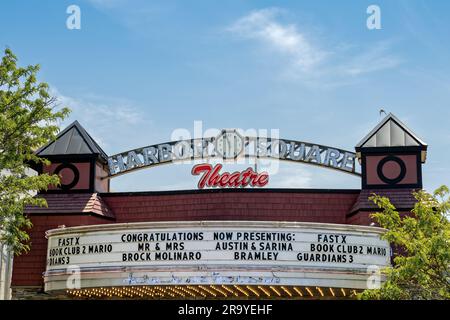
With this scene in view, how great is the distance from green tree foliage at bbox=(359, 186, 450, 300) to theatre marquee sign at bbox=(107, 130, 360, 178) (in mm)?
11020

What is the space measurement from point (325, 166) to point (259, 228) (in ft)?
25.2

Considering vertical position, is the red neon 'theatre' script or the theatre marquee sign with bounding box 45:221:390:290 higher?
the red neon 'theatre' script

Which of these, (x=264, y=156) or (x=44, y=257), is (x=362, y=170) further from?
(x=44, y=257)

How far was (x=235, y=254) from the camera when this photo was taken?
2880 centimetres

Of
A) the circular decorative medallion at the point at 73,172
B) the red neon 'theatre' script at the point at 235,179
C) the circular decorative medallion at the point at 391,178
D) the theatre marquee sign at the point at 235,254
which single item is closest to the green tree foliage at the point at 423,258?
the theatre marquee sign at the point at 235,254

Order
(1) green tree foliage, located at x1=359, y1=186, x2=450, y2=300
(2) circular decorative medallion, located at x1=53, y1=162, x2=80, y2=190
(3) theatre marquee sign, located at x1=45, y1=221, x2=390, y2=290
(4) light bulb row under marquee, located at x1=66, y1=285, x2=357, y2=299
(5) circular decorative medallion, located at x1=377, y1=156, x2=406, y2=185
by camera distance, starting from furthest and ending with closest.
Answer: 1. (2) circular decorative medallion, located at x1=53, y1=162, x2=80, y2=190
2. (5) circular decorative medallion, located at x1=377, y1=156, x2=406, y2=185
3. (4) light bulb row under marquee, located at x1=66, y1=285, x2=357, y2=299
4. (3) theatre marquee sign, located at x1=45, y1=221, x2=390, y2=290
5. (1) green tree foliage, located at x1=359, y1=186, x2=450, y2=300

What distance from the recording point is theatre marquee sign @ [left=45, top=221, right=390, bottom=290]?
94.2 ft

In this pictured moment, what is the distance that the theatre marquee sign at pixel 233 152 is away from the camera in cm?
3547

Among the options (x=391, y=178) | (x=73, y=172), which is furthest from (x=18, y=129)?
(x=391, y=178)

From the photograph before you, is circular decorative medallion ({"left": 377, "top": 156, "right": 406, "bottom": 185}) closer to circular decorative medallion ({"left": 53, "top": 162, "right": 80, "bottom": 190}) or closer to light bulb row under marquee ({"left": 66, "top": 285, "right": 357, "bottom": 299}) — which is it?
light bulb row under marquee ({"left": 66, "top": 285, "right": 357, "bottom": 299})

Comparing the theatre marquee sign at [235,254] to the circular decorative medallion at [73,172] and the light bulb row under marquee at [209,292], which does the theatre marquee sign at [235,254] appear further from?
the circular decorative medallion at [73,172]

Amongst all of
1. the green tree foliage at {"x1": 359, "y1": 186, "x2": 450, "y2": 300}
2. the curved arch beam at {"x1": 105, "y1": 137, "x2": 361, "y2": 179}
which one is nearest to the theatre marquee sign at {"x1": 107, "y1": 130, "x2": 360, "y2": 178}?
the curved arch beam at {"x1": 105, "y1": 137, "x2": 361, "y2": 179}

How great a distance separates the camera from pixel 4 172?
1474 inches
